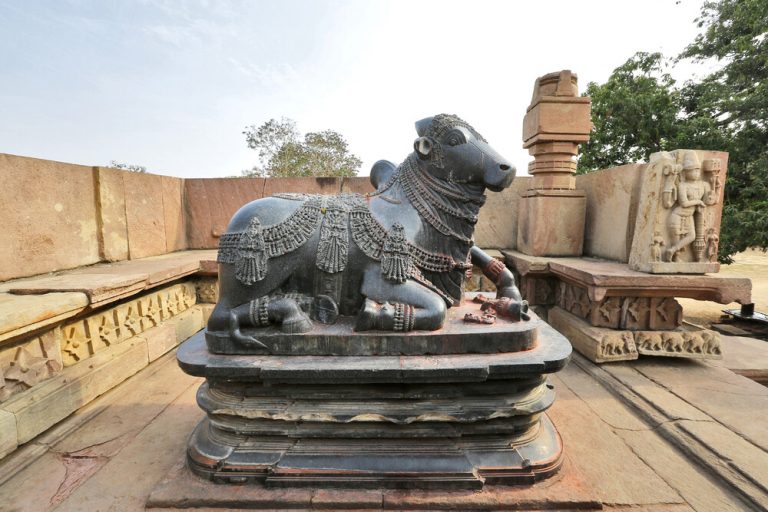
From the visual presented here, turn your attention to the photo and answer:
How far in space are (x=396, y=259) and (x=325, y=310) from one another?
1.62 feet

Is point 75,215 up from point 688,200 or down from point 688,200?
down

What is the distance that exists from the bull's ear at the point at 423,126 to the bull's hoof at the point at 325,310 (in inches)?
43.8

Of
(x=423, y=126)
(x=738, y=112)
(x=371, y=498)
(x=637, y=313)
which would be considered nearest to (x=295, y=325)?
(x=371, y=498)

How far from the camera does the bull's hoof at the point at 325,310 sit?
2.16 metres

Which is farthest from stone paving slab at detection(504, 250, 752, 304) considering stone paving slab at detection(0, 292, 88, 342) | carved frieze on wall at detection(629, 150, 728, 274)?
stone paving slab at detection(0, 292, 88, 342)

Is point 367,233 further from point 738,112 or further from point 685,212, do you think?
point 738,112

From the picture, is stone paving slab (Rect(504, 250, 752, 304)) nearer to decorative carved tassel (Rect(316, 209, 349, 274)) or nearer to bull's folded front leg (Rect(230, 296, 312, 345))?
decorative carved tassel (Rect(316, 209, 349, 274))

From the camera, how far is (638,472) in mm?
2111

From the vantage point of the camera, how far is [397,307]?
6.66 feet

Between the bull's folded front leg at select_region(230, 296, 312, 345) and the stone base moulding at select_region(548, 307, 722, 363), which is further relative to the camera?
the stone base moulding at select_region(548, 307, 722, 363)

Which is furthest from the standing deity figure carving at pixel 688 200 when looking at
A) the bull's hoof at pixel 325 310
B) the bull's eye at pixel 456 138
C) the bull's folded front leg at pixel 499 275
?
the bull's hoof at pixel 325 310

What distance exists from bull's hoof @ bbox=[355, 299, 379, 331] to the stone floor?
804 mm

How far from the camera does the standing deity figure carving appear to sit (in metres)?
3.36

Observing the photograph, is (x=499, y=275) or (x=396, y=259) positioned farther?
(x=499, y=275)
